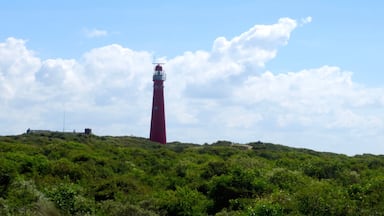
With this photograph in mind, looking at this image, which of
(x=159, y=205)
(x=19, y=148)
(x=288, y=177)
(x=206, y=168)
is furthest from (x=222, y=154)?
(x=159, y=205)

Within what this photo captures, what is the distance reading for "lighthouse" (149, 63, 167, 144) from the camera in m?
71.3

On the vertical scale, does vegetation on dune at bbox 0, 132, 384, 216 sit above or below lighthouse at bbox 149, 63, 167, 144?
below

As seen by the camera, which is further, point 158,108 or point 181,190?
point 158,108

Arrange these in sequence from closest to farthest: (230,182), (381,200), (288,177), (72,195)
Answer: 1. (381,200)
2. (72,195)
3. (230,182)
4. (288,177)

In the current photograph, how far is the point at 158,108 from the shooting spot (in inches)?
2805

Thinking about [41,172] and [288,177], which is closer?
[288,177]

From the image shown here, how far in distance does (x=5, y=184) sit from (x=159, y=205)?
8.90 m

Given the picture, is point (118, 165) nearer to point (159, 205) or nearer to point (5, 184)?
point (5, 184)

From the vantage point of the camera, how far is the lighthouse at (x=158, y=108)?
2808 inches

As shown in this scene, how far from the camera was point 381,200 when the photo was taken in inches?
876

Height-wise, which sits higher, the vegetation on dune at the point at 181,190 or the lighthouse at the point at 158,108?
the lighthouse at the point at 158,108

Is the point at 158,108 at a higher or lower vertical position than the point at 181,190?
higher

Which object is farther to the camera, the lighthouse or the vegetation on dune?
the lighthouse

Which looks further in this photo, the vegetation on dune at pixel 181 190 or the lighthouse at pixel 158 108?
the lighthouse at pixel 158 108
